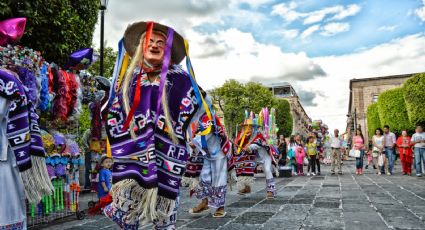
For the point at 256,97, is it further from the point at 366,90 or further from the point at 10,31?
the point at 10,31

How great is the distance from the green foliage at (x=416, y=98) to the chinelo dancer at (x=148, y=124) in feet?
66.9

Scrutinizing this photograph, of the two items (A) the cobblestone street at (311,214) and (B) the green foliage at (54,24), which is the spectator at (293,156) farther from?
(B) the green foliage at (54,24)

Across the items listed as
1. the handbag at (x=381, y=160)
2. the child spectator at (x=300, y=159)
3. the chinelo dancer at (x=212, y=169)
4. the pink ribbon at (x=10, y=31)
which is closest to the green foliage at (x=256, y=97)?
the child spectator at (x=300, y=159)

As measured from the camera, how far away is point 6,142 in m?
2.97

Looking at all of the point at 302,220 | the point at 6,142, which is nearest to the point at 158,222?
the point at 6,142

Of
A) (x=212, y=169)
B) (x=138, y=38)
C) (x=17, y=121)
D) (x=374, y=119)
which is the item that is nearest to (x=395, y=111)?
(x=374, y=119)

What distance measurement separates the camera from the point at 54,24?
22.9 feet

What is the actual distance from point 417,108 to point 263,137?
16.0 m

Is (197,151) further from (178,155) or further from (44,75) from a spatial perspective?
(178,155)

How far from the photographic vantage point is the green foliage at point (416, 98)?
1984cm

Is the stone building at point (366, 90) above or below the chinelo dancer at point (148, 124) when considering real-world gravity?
above

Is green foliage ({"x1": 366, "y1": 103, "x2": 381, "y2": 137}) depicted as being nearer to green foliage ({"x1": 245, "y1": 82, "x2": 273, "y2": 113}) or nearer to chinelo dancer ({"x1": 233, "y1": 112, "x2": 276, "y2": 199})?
green foliage ({"x1": 245, "y1": 82, "x2": 273, "y2": 113})

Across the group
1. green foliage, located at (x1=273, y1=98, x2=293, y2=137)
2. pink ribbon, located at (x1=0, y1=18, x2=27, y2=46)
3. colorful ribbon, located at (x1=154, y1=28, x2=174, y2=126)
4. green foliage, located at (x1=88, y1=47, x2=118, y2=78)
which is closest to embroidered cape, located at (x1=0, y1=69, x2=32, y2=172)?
pink ribbon, located at (x1=0, y1=18, x2=27, y2=46)

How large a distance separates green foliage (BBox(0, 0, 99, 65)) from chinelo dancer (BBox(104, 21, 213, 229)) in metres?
4.32
